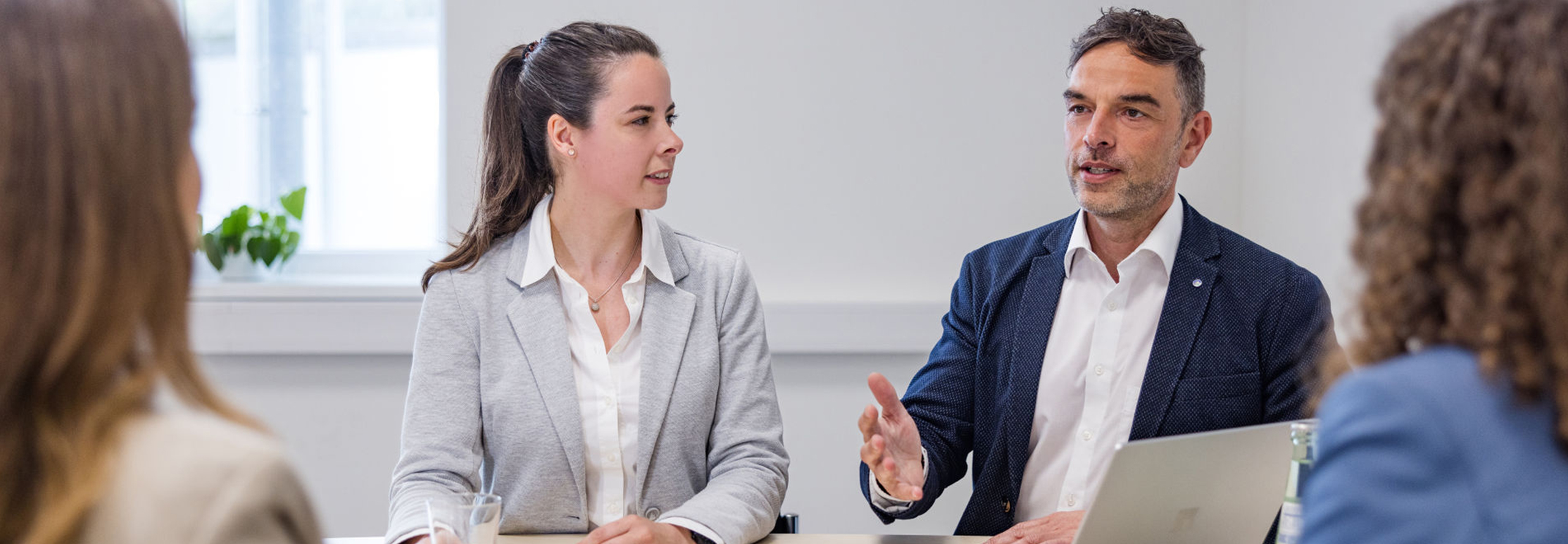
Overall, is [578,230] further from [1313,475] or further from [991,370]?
[1313,475]

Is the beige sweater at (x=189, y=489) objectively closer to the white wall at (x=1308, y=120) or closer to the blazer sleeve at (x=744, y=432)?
the blazer sleeve at (x=744, y=432)

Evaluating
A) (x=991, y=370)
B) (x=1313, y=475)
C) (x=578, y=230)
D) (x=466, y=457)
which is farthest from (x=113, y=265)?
(x=991, y=370)

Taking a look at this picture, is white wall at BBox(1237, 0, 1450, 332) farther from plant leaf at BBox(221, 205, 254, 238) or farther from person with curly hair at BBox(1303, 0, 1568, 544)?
plant leaf at BBox(221, 205, 254, 238)

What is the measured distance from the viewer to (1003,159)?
2887 mm

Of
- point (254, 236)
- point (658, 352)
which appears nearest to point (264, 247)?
point (254, 236)

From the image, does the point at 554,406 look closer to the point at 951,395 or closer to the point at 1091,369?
the point at 951,395

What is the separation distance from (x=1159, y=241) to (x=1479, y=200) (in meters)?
1.15

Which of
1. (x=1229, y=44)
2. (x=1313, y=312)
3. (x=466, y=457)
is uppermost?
(x=1229, y=44)

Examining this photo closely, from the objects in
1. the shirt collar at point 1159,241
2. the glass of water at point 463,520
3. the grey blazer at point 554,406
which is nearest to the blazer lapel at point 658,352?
the grey blazer at point 554,406

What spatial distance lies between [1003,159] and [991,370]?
106cm

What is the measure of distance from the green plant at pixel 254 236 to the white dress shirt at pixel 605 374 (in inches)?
54.5

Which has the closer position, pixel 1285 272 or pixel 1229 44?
pixel 1285 272

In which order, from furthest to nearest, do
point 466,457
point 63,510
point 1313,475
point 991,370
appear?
point 991,370 → point 466,457 → point 1313,475 → point 63,510

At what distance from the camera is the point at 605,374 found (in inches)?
70.6
